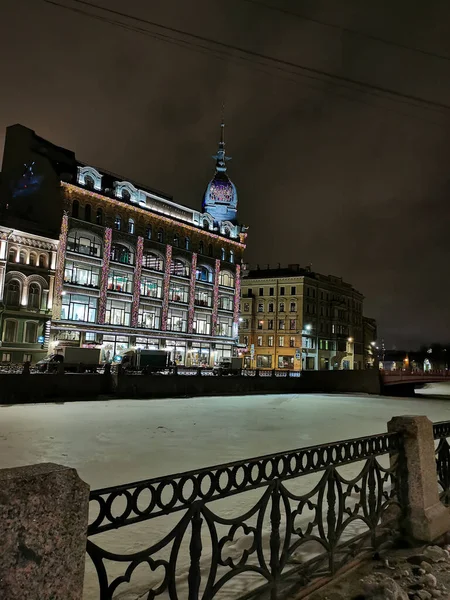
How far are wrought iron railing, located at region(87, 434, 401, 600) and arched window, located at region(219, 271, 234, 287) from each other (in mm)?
56942

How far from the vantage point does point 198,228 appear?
59188 millimetres

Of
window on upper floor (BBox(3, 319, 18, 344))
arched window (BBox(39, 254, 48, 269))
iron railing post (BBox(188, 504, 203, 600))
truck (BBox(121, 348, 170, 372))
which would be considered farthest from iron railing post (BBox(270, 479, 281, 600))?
arched window (BBox(39, 254, 48, 269))

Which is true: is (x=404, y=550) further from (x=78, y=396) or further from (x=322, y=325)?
(x=322, y=325)

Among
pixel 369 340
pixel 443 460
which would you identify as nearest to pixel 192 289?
pixel 443 460

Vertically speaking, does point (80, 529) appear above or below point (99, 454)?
above

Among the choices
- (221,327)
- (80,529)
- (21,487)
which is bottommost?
(80,529)

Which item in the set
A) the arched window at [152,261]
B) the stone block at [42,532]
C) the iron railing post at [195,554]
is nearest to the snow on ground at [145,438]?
the iron railing post at [195,554]

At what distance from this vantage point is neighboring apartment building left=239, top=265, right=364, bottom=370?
7456cm

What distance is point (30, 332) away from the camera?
133 ft

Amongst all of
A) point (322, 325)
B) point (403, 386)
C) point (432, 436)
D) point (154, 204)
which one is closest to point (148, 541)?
point (432, 436)

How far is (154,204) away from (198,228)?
7154mm

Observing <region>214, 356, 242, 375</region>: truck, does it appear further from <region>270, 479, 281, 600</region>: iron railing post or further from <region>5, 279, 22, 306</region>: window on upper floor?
<region>270, 479, 281, 600</region>: iron railing post

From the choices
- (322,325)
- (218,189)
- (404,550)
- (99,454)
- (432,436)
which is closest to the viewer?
(404,550)

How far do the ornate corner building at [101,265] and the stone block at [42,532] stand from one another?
40.0 m
